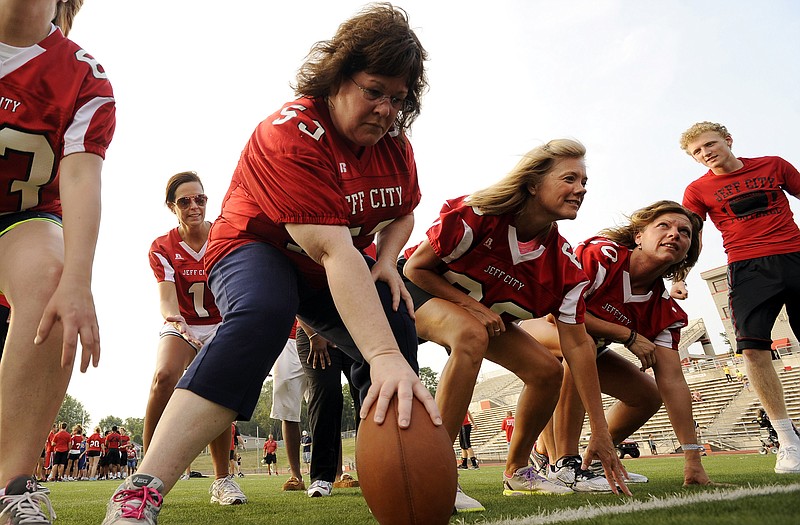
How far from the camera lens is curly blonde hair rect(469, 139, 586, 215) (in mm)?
4113

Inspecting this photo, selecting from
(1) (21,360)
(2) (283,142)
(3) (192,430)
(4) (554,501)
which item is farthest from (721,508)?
(1) (21,360)

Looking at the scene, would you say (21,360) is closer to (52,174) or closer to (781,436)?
(52,174)

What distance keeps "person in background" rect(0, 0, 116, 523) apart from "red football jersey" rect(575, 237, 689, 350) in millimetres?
3782

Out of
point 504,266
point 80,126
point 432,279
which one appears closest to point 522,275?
point 504,266

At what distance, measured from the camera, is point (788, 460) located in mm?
4898

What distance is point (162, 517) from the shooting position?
157 inches

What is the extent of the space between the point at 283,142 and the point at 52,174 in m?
0.99

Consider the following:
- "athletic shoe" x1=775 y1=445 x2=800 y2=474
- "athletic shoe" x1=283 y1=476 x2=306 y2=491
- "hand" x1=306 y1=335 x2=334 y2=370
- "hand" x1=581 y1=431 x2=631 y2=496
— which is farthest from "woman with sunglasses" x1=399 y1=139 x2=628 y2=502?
"athletic shoe" x1=283 y1=476 x2=306 y2=491

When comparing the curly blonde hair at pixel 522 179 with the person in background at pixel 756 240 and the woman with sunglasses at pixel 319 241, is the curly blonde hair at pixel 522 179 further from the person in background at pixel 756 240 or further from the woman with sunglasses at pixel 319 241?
the person in background at pixel 756 240

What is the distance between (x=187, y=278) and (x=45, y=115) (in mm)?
3478

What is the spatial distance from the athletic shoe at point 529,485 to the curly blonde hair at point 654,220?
2097 mm

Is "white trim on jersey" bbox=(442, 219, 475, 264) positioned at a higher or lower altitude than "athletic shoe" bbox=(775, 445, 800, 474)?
higher

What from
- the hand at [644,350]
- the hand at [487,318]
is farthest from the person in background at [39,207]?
the hand at [644,350]

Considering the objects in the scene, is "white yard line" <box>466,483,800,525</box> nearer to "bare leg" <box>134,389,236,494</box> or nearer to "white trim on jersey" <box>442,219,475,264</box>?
"bare leg" <box>134,389,236,494</box>
